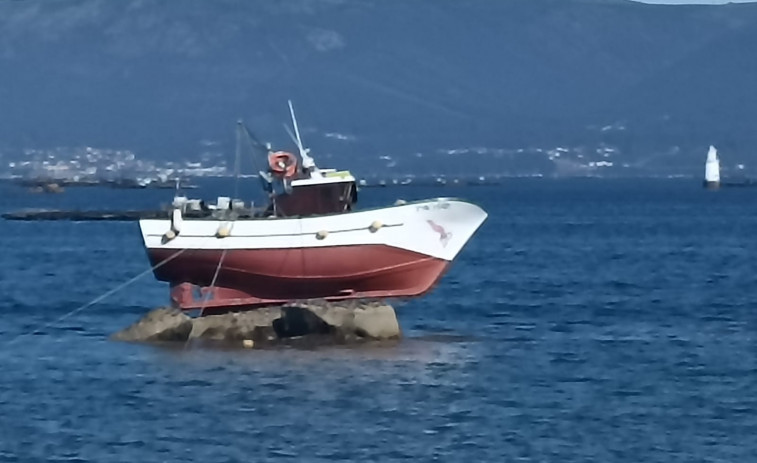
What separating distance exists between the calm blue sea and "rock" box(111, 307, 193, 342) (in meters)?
0.44

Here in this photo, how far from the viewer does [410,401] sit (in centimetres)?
2923

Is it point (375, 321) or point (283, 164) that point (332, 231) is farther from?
point (375, 321)

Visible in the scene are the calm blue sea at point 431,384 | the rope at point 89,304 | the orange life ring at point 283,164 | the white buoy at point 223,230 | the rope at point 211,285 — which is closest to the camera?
the calm blue sea at point 431,384

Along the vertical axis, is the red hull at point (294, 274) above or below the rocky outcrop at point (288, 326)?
above

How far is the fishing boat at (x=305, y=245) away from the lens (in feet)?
119

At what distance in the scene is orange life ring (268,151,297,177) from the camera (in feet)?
122

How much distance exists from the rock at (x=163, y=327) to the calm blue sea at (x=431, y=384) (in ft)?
1.45

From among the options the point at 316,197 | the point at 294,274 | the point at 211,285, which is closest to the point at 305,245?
the point at 294,274

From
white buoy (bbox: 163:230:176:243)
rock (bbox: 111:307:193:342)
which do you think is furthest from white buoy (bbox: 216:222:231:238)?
rock (bbox: 111:307:193:342)

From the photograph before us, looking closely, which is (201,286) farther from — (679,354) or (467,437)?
(467,437)

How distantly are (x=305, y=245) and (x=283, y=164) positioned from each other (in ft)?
6.53

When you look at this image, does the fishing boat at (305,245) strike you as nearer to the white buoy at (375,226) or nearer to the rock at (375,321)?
the white buoy at (375,226)

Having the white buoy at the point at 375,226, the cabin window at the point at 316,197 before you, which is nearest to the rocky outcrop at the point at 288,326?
the white buoy at the point at 375,226

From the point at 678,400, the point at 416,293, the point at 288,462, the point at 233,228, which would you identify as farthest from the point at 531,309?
the point at 288,462
